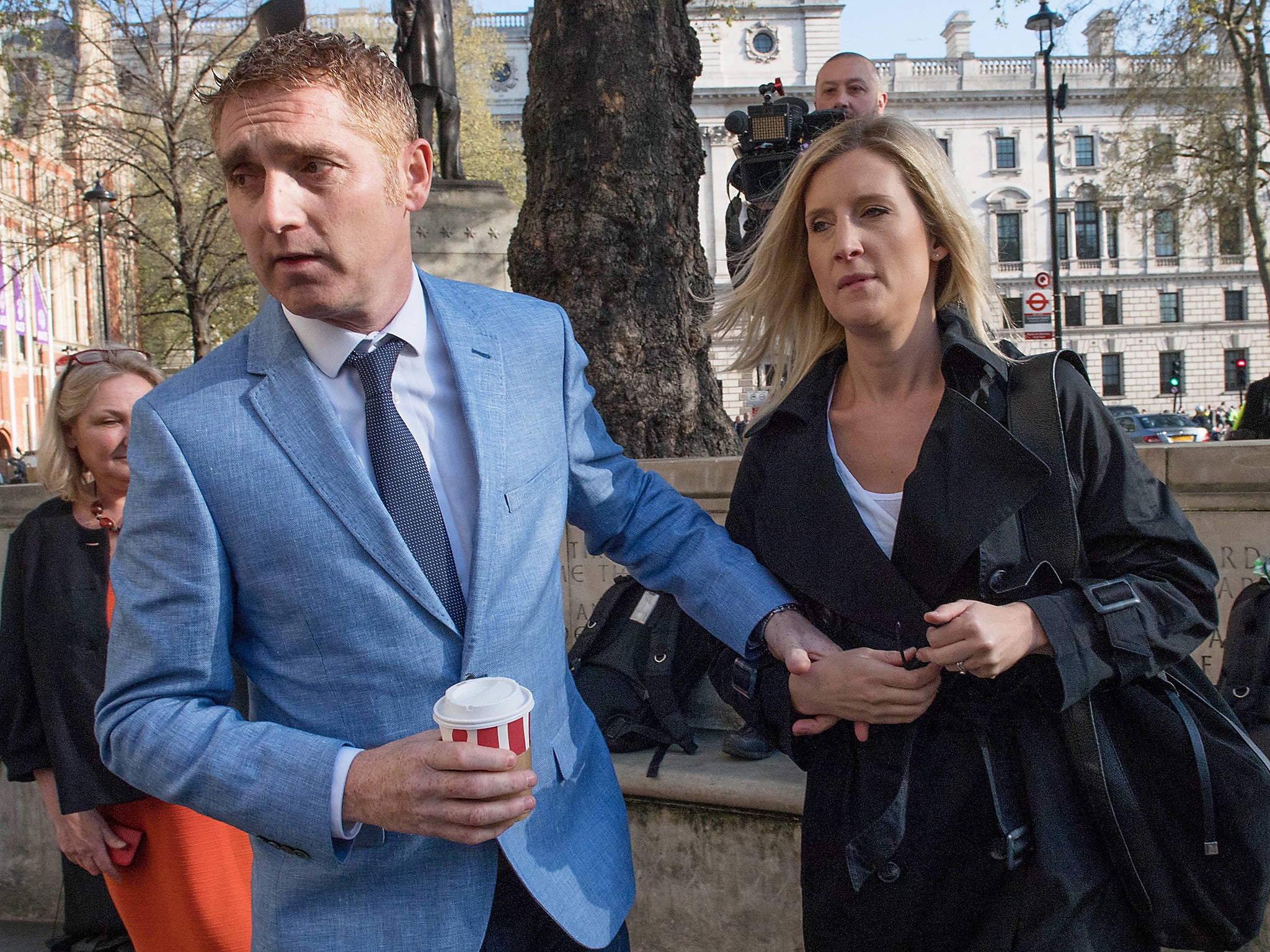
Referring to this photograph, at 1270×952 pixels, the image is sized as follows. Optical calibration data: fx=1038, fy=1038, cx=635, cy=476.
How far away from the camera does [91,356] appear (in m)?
3.10

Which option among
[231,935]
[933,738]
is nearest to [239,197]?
[933,738]

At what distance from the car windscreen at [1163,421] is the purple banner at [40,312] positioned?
130 feet

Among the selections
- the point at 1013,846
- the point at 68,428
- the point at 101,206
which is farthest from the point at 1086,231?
the point at 1013,846

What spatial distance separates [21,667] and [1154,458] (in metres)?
3.65

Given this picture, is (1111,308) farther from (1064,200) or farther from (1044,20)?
(1044,20)

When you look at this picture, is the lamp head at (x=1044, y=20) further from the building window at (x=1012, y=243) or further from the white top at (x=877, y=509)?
the building window at (x=1012, y=243)

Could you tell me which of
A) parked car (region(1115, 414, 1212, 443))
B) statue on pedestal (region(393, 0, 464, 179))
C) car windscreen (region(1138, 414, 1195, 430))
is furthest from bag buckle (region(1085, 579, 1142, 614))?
car windscreen (region(1138, 414, 1195, 430))

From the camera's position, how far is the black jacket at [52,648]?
2.80m

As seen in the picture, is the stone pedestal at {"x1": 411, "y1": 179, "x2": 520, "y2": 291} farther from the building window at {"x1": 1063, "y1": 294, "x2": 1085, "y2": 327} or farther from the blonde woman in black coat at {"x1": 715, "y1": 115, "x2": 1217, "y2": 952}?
the building window at {"x1": 1063, "y1": 294, "x2": 1085, "y2": 327}

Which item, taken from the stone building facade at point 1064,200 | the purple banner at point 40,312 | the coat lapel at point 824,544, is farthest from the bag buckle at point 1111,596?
the stone building facade at point 1064,200

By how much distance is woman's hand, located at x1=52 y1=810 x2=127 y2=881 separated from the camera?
263cm

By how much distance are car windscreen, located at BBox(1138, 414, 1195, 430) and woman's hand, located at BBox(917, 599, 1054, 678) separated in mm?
32081

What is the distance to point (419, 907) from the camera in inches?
62.4

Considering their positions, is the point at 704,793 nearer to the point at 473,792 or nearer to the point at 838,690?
the point at 838,690
